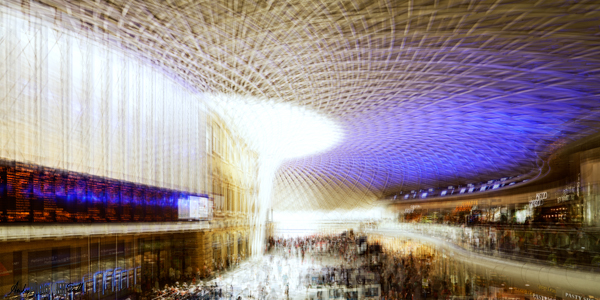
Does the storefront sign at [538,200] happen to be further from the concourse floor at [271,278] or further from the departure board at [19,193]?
the departure board at [19,193]

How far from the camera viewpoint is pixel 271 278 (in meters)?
26.2

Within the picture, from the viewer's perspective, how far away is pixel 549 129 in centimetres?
2719

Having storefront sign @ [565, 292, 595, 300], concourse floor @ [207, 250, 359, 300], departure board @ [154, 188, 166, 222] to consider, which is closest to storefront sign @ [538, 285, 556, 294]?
storefront sign @ [565, 292, 595, 300]

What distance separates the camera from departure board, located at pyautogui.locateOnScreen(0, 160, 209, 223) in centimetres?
1236

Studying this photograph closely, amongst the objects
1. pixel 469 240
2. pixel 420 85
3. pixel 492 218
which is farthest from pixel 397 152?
pixel 420 85

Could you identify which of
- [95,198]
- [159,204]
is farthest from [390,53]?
[159,204]

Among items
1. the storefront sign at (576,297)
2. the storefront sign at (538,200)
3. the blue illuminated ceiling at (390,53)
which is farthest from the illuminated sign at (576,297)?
the storefront sign at (538,200)

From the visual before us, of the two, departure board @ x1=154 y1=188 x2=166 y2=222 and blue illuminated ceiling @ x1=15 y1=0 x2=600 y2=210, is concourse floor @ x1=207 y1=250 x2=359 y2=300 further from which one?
blue illuminated ceiling @ x1=15 y1=0 x2=600 y2=210

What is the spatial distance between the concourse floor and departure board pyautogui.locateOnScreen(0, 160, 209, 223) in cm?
627

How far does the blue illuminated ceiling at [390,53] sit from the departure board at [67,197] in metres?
5.89

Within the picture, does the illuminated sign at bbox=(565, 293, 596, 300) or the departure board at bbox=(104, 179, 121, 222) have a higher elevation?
the departure board at bbox=(104, 179, 121, 222)

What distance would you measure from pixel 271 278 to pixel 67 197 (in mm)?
14743

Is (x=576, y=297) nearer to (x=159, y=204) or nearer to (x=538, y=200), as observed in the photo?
(x=159, y=204)

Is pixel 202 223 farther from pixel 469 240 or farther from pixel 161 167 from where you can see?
pixel 469 240
